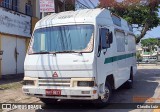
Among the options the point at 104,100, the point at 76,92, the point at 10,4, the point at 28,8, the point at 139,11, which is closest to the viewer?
the point at 76,92

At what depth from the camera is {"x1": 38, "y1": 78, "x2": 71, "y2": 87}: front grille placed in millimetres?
9186

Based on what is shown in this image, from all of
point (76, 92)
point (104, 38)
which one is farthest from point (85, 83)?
point (104, 38)

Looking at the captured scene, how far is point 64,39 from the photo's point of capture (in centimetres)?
974

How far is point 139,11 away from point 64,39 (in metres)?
22.2

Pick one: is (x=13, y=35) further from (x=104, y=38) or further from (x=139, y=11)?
(x=139, y=11)

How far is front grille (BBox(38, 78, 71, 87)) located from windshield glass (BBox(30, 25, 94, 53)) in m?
0.88

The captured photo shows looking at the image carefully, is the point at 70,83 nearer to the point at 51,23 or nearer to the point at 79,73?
the point at 79,73

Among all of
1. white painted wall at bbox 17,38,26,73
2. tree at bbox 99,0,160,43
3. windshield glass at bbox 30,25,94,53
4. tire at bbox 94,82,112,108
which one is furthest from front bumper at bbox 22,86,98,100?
tree at bbox 99,0,160,43

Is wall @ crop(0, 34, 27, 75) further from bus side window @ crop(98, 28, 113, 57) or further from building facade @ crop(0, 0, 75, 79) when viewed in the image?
bus side window @ crop(98, 28, 113, 57)

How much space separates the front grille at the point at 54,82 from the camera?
30.1ft

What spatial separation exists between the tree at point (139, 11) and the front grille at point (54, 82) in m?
16.6

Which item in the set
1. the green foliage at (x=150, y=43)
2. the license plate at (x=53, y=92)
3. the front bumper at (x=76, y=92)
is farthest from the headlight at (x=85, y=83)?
the green foliage at (x=150, y=43)

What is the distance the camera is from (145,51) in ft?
364

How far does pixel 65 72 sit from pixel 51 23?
1.81 meters
